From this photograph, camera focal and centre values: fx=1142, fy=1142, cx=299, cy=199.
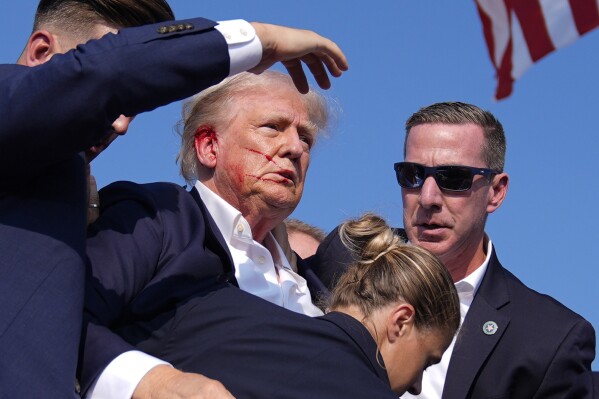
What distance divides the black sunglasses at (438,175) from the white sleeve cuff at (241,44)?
3041 millimetres

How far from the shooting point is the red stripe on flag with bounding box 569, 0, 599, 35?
3.15m

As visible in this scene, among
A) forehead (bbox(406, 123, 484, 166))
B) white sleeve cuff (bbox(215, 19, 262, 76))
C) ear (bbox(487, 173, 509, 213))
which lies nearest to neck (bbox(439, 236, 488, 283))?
ear (bbox(487, 173, 509, 213))

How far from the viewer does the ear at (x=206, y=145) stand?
5.06m

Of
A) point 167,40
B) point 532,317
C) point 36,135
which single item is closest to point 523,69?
point 167,40

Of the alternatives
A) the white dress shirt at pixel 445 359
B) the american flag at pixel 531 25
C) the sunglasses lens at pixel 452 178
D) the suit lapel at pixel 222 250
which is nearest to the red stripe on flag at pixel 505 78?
the american flag at pixel 531 25

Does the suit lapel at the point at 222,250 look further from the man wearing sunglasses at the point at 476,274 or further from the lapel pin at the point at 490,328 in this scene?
the lapel pin at the point at 490,328

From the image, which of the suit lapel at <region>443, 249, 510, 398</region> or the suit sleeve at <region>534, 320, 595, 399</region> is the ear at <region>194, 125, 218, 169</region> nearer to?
the suit lapel at <region>443, 249, 510, 398</region>

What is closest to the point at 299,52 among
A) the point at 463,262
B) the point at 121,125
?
the point at 121,125

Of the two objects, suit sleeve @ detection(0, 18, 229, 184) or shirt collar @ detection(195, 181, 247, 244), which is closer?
suit sleeve @ detection(0, 18, 229, 184)

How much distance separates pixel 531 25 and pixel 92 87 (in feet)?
4.10

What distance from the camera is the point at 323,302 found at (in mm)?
4879

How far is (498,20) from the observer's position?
126 inches

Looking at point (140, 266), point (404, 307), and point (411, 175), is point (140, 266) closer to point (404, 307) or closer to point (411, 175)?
point (404, 307)

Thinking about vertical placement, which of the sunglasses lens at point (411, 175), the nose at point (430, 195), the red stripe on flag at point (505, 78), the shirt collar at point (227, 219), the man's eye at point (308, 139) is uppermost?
the red stripe on flag at point (505, 78)
